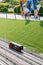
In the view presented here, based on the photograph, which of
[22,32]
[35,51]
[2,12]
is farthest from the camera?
[2,12]

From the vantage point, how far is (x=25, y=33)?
28688 mm

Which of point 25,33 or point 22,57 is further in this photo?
point 25,33

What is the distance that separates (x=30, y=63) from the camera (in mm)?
20219

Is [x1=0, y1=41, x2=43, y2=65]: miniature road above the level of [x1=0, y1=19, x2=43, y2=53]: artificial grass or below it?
below

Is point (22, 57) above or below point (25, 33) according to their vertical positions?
below

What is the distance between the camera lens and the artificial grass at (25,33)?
2539cm

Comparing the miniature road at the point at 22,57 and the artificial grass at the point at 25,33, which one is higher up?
the artificial grass at the point at 25,33

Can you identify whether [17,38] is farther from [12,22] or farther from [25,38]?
[12,22]

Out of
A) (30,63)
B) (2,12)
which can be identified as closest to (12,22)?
(2,12)

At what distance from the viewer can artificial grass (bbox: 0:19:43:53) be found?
2539 centimetres

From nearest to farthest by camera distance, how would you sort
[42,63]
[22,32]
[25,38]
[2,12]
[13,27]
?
[42,63] < [25,38] < [22,32] < [13,27] < [2,12]

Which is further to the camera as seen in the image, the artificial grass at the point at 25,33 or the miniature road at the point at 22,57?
the artificial grass at the point at 25,33

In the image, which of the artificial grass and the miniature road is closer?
the miniature road

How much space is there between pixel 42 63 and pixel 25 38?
7678 mm
